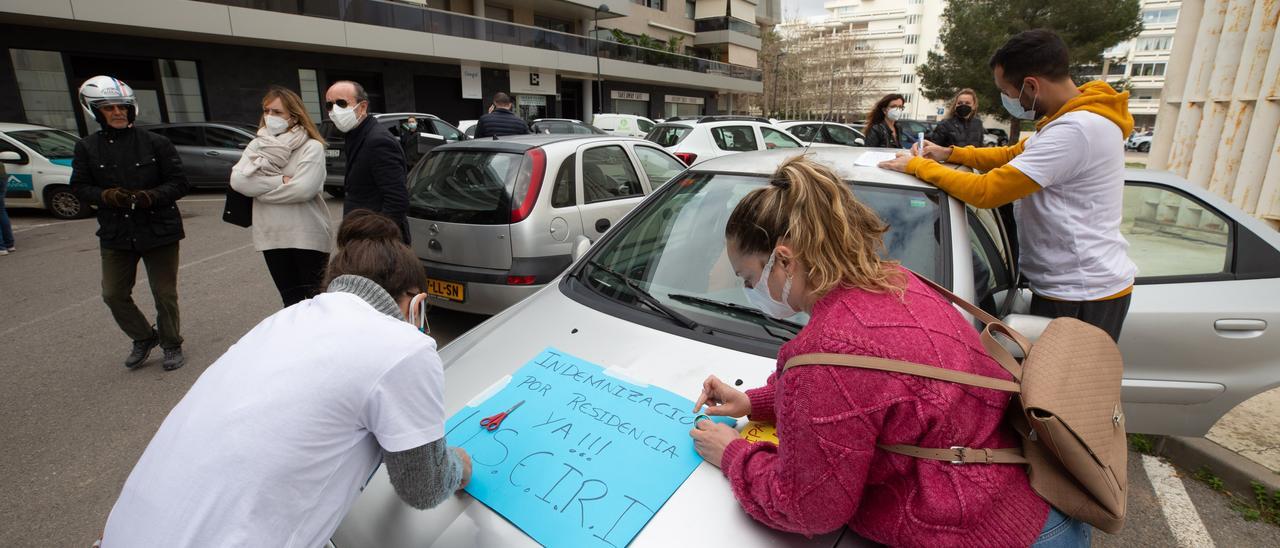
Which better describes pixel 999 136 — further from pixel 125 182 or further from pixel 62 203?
pixel 62 203

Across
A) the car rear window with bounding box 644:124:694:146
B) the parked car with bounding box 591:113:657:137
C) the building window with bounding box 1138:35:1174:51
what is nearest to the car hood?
the car rear window with bounding box 644:124:694:146

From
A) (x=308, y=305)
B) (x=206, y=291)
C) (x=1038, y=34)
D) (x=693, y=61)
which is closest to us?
(x=308, y=305)

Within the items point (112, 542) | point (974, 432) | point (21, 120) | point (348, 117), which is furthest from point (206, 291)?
point (21, 120)

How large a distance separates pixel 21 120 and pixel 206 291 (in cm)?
1407

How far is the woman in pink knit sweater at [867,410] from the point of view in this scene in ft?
3.69

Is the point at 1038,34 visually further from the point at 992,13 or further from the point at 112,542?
the point at 992,13

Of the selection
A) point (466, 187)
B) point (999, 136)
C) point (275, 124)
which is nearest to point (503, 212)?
point (466, 187)

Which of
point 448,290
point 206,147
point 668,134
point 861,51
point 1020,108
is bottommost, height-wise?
point 448,290

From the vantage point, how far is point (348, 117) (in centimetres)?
392

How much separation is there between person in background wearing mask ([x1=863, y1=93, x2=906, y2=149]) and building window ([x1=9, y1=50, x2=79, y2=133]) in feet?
62.0

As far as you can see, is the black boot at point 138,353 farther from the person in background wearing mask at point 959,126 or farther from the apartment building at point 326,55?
the apartment building at point 326,55

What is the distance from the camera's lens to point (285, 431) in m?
1.24

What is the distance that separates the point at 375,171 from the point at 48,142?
9.33 metres

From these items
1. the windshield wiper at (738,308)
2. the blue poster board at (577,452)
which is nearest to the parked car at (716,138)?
the windshield wiper at (738,308)
